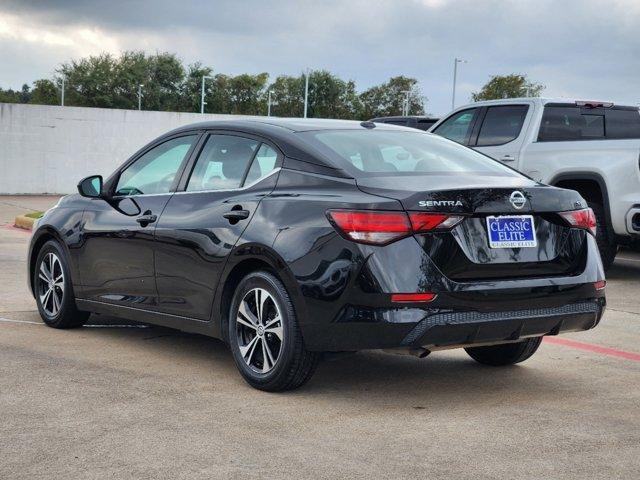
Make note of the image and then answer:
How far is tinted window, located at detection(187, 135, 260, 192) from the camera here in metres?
6.34

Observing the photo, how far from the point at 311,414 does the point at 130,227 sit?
218 cm

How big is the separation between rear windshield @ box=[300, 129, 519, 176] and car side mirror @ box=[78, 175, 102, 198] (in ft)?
6.23

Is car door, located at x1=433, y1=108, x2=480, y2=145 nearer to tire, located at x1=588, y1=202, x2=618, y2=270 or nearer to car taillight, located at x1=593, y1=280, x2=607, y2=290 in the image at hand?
tire, located at x1=588, y1=202, x2=618, y2=270

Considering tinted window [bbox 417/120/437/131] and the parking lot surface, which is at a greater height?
tinted window [bbox 417/120/437/131]

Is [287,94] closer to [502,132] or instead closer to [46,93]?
[46,93]

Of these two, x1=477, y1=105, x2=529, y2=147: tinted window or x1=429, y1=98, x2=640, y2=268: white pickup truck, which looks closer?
x1=429, y1=98, x2=640, y2=268: white pickup truck

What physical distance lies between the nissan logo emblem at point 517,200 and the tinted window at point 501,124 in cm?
718

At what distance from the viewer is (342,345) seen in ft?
17.8

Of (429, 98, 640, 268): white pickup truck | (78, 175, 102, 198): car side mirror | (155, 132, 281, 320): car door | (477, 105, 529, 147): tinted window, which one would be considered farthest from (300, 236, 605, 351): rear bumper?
(477, 105, 529, 147): tinted window

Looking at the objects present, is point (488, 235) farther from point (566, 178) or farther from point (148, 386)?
point (566, 178)

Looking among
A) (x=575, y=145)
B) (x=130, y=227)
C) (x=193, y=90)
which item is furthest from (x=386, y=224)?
(x=193, y=90)

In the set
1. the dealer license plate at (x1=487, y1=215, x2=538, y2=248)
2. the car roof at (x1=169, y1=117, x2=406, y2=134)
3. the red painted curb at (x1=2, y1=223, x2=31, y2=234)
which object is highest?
the car roof at (x1=169, y1=117, x2=406, y2=134)

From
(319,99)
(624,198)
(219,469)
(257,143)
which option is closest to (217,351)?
(257,143)

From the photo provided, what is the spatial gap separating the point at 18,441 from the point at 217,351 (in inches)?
98.1
